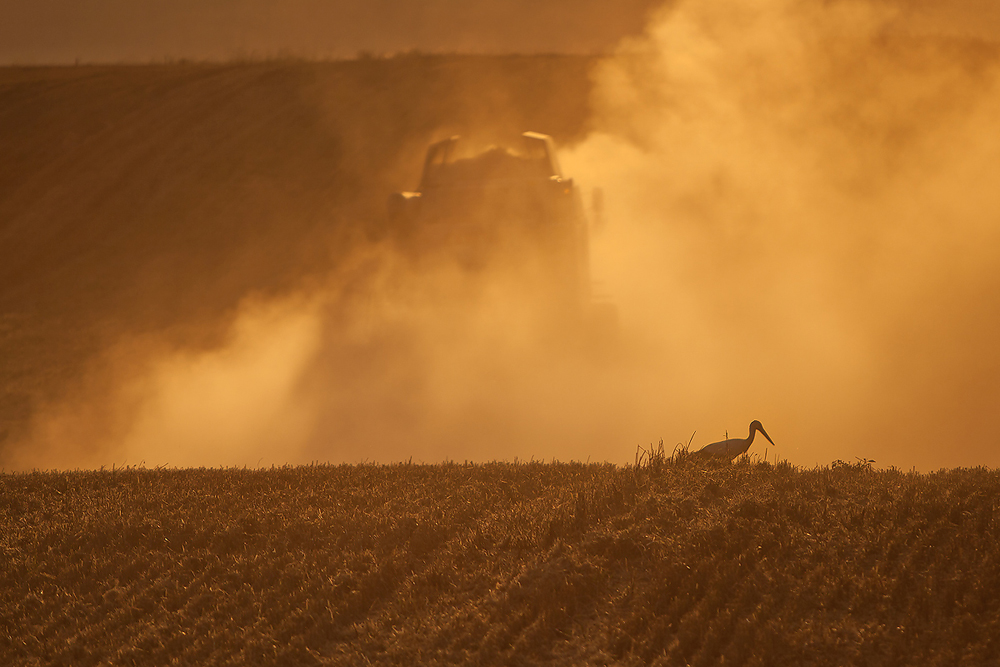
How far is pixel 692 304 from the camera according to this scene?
59.7 ft

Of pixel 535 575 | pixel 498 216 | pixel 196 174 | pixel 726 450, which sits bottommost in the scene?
pixel 535 575

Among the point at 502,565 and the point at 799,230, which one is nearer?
the point at 502,565

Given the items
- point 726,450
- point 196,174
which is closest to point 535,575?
point 726,450

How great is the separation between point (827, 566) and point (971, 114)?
942 inches

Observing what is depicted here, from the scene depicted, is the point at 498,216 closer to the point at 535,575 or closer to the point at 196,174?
the point at 535,575

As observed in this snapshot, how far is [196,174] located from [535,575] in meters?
24.9

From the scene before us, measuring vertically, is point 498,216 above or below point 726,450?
above

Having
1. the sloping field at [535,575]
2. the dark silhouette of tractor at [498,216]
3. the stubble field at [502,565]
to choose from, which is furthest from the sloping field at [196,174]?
the sloping field at [535,575]

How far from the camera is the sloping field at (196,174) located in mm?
19281

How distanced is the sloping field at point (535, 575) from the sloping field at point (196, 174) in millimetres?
6799

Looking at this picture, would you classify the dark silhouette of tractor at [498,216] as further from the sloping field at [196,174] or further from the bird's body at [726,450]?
the bird's body at [726,450]

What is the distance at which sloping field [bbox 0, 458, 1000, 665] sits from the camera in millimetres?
5051

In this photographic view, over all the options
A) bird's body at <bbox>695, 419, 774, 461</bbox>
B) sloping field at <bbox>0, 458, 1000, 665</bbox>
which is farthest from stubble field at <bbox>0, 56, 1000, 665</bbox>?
bird's body at <bbox>695, 419, 774, 461</bbox>

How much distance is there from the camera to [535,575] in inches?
225
